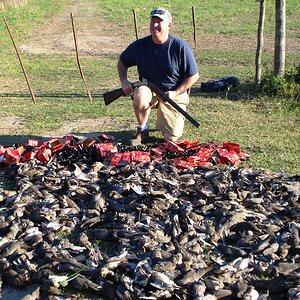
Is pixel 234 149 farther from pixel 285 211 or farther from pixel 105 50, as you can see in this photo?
pixel 105 50

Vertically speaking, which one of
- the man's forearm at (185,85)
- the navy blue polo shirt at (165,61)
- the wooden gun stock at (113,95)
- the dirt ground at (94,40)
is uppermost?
the navy blue polo shirt at (165,61)

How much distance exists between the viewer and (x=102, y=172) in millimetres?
6043

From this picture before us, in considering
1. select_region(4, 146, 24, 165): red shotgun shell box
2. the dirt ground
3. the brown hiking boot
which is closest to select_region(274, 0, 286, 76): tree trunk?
the brown hiking boot

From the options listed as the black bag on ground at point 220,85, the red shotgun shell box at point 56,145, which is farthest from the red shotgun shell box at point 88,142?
the black bag on ground at point 220,85

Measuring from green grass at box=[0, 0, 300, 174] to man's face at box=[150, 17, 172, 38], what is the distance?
1.45 m

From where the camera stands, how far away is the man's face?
6.91 metres

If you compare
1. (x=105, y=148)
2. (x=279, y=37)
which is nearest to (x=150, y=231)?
(x=105, y=148)

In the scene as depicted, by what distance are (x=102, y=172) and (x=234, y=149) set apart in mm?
1722

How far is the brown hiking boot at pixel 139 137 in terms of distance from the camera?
723 centimetres

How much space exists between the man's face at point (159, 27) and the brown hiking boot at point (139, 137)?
4.01 ft

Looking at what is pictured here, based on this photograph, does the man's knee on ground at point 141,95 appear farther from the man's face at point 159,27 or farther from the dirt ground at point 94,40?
the dirt ground at point 94,40

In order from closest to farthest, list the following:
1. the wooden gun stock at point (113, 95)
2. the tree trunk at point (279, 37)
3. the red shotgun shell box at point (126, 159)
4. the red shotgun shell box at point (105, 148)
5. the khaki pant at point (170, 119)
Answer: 1. the red shotgun shell box at point (126, 159)
2. the red shotgun shell box at point (105, 148)
3. the khaki pant at point (170, 119)
4. the wooden gun stock at point (113, 95)
5. the tree trunk at point (279, 37)

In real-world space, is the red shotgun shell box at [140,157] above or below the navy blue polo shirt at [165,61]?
below

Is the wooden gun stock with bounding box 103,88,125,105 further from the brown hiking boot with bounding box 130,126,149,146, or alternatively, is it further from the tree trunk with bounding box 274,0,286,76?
the tree trunk with bounding box 274,0,286,76
